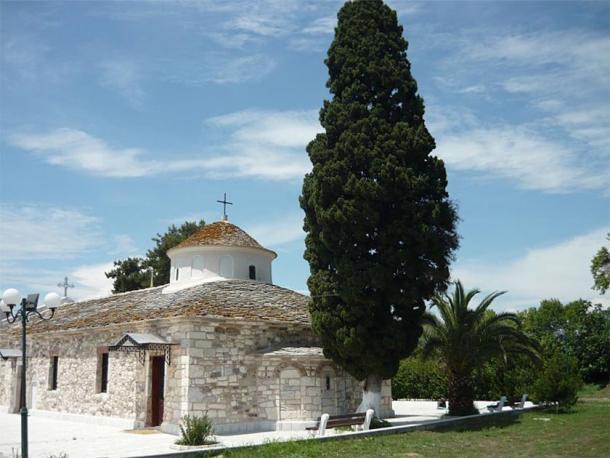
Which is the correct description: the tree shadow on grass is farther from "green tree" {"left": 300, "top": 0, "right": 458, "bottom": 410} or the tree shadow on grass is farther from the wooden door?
the wooden door

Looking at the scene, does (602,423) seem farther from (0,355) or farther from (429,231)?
(0,355)

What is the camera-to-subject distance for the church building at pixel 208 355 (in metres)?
18.1

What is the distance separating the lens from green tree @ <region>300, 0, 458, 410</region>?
17.5 m

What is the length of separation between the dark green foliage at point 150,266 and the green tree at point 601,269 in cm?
2825

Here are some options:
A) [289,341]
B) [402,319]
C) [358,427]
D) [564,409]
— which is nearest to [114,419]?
[289,341]

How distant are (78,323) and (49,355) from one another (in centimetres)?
288

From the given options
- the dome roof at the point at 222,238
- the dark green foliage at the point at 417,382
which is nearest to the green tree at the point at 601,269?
the dark green foliage at the point at 417,382

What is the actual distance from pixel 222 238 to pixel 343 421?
32.6 ft

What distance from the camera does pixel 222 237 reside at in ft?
78.9

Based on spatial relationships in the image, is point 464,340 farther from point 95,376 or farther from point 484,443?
point 95,376

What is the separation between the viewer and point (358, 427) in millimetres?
17031

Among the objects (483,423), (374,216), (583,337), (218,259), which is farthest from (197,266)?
(583,337)

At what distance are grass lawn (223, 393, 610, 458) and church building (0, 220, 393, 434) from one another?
11.0ft

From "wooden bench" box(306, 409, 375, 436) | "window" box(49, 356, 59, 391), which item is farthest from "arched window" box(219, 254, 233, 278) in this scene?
"window" box(49, 356, 59, 391)
